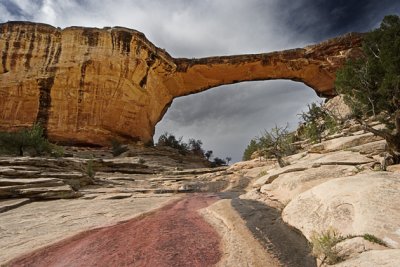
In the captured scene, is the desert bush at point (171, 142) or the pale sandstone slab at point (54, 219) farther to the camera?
the desert bush at point (171, 142)

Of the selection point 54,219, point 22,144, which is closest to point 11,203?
point 54,219

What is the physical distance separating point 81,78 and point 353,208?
103 feet

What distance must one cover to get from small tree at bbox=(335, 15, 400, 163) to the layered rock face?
48.8ft

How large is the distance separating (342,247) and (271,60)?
37859 mm

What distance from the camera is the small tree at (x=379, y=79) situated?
16.8 m

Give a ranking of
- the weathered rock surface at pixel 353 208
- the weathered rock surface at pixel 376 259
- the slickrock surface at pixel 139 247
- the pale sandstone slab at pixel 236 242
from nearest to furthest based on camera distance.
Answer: the weathered rock surface at pixel 376 259 → the weathered rock surface at pixel 353 208 → the pale sandstone slab at pixel 236 242 → the slickrock surface at pixel 139 247

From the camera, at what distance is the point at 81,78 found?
3206 cm

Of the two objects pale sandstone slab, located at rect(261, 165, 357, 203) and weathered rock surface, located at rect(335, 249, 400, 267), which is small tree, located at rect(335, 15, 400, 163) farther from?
weathered rock surface, located at rect(335, 249, 400, 267)

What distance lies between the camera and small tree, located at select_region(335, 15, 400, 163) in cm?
1676

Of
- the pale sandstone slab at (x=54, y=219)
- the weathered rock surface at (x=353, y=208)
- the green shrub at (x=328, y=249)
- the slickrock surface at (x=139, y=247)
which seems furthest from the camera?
the pale sandstone slab at (x=54, y=219)

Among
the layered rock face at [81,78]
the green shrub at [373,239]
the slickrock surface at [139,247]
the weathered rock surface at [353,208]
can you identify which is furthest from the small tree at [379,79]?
the layered rock face at [81,78]

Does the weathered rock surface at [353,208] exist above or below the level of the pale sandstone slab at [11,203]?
below

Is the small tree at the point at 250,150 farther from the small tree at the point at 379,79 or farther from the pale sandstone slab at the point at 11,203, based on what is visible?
the pale sandstone slab at the point at 11,203

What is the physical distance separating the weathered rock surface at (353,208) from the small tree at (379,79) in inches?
273
